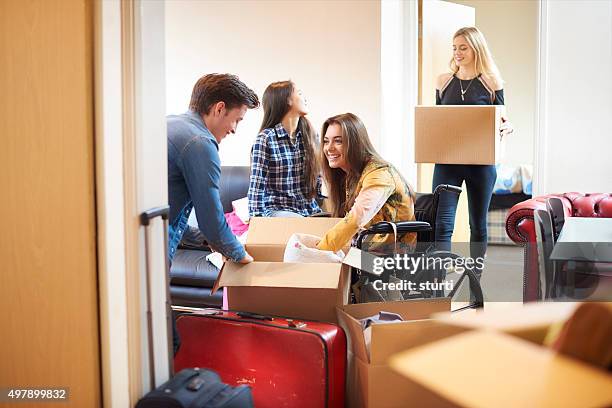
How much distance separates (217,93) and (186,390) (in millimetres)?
1144

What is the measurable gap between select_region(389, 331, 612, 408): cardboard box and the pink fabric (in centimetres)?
237

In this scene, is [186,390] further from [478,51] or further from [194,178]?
[478,51]

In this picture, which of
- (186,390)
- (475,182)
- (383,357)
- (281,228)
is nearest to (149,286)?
(186,390)

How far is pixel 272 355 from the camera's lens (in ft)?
8.27

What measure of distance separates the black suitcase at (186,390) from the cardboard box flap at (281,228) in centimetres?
94

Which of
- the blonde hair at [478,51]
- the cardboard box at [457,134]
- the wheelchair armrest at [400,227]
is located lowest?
the wheelchair armrest at [400,227]

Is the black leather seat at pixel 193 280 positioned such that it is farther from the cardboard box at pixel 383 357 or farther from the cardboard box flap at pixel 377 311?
the cardboard box at pixel 383 357

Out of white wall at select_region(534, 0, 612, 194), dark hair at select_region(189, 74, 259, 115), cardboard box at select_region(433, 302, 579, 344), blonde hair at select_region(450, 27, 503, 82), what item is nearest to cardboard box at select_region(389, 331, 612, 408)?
cardboard box at select_region(433, 302, 579, 344)

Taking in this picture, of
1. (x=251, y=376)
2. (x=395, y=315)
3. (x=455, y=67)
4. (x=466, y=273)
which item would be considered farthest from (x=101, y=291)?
(x=455, y=67)

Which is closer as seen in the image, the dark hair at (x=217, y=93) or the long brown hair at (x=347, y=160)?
the dark hair at (x=217, y=93)

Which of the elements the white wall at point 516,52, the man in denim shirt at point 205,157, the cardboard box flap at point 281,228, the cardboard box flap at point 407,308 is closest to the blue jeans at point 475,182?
the cardboard box flap at point 281,228

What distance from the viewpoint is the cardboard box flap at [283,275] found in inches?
105

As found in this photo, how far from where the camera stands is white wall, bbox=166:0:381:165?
4.98 meters

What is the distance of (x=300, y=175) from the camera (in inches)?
165
